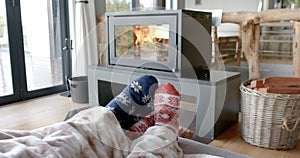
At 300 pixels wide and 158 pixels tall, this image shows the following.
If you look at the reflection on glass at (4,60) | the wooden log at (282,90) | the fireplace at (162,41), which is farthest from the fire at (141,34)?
the reflection on glass at (4,60)

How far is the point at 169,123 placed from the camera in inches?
49.7

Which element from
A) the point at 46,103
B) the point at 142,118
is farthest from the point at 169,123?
the point at 46,103

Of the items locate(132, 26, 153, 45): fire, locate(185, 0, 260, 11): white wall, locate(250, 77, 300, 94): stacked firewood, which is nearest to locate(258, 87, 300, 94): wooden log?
locate(250, 77, 300, 94): stacked firewood

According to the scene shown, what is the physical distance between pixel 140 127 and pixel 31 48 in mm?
2113

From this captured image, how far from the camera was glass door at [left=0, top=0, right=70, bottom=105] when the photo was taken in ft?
8.82

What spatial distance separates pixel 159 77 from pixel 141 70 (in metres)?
0.23

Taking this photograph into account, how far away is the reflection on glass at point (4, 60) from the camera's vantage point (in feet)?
8.64

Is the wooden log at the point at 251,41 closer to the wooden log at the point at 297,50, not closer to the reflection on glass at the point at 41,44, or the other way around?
the wooden log at the point at 297,50

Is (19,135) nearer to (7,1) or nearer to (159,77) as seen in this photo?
(159,77)

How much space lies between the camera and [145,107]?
4.95 ft

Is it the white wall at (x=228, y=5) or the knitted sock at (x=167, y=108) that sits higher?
the white wall at (x=228, y=5)

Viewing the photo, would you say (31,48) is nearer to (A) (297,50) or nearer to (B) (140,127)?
(B) (140,127)

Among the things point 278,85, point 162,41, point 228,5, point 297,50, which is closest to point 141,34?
point 162,41

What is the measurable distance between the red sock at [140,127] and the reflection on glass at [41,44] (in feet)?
6.63
